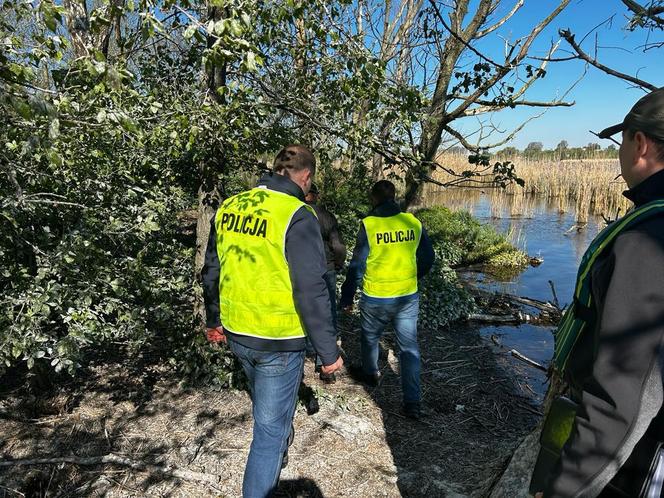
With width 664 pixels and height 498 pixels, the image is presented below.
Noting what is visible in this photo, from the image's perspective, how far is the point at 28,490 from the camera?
114 inches

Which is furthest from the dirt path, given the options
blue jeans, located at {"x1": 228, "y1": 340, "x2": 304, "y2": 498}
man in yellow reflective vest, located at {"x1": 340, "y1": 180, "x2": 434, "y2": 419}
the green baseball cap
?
the green baseball cap

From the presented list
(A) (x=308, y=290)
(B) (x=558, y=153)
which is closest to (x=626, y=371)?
(A) (x=308, y=290)

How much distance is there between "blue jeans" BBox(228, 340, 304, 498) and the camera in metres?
2.46

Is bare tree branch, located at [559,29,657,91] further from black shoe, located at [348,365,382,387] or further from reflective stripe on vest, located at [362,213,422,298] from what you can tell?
black shoe, located at [348,365,382,387]

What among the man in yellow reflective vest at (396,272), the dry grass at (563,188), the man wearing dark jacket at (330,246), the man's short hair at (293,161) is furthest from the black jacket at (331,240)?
the dry grass at (563,188)

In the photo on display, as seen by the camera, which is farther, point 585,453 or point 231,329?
point 231,329

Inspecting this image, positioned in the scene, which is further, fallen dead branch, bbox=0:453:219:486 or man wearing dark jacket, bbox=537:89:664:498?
fallen dead branch, bbox=0:453:219:486

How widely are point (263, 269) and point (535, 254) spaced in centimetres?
1254

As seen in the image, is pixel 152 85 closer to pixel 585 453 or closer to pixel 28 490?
pixel 28 490

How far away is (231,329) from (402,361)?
6.81 ft

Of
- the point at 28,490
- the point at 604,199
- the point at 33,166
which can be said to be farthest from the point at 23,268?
the point at 604,199

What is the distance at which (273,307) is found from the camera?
8.04 ft

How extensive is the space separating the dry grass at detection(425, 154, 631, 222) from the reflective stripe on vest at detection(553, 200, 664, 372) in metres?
16.9

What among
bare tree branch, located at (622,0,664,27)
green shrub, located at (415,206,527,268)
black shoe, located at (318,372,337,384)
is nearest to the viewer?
bare tree branch, located at (622,0,664,27)
